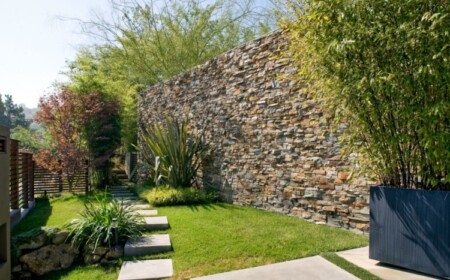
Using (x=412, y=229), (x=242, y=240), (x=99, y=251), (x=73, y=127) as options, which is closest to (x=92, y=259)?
(x=99, y=251)

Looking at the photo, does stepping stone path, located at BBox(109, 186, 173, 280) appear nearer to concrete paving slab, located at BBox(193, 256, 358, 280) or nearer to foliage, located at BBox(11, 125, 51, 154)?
concrete paving slab, located at BBox(193, 256, 358, 280)

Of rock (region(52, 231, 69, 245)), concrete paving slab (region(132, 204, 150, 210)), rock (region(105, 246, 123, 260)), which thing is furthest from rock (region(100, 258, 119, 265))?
concrete paving slab (region(132, 204, 150, 210))

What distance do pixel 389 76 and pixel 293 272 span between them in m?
1.95

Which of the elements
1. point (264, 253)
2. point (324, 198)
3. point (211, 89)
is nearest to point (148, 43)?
point (211, 89)

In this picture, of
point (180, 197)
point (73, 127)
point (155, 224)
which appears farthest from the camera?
point (73, 127)

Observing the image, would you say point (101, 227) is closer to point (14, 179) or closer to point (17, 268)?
point (17, 268)

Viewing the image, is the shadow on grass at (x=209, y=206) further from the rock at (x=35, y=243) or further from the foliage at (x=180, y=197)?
the rock at (x=35, y=243)

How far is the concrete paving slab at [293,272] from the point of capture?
2964 millimetres

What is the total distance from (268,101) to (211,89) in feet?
6.87

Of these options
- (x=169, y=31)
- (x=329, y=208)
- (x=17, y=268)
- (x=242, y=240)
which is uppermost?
(x=169, y=31)

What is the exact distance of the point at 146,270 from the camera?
342cm

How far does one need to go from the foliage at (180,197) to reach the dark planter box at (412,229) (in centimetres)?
415

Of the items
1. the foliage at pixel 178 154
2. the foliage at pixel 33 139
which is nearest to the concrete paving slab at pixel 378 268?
the foliage at pixel 178 154

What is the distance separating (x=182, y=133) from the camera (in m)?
7.75
